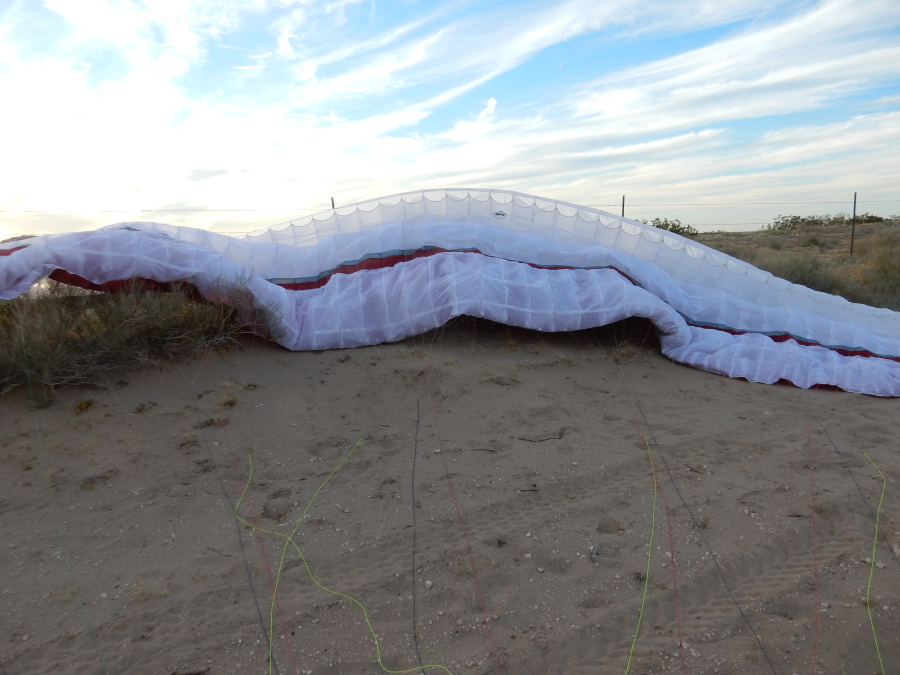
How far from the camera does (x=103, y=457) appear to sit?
3572 mm

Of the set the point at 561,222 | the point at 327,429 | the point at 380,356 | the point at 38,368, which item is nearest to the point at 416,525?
the point at 327,429

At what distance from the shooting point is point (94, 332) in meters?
4.49

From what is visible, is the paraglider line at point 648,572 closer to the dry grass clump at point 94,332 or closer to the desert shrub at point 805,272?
the dry grass clump at point 94,332

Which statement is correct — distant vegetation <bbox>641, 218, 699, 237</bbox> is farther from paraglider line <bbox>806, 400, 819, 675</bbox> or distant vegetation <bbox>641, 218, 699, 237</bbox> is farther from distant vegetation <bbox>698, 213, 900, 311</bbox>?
paraglider line <bbox>806, 400, 819, 675</bbox>

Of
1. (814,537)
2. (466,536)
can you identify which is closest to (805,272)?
(814,537)

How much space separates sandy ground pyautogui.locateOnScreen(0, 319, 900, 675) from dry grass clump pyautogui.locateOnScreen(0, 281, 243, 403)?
170 mm

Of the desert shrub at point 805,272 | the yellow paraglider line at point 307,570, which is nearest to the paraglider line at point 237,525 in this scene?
the yellow paraglider line at point 307,570

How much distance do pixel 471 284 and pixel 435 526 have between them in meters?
3.02

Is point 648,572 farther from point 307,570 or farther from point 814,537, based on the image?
point 307,570

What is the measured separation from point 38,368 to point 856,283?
12793 millimetres

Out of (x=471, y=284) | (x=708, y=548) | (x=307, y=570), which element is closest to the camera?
(x=307, y=570)

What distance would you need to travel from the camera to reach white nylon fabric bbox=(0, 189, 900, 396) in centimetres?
488

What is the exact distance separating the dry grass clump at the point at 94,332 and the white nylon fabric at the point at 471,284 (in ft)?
0.69

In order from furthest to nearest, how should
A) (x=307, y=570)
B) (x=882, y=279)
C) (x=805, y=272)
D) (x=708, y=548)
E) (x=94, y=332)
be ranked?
(x=882, y=279) → (x=805, y=272) → (x=94, y=332) → (x=708, y=548) → (x=307, y=570)
